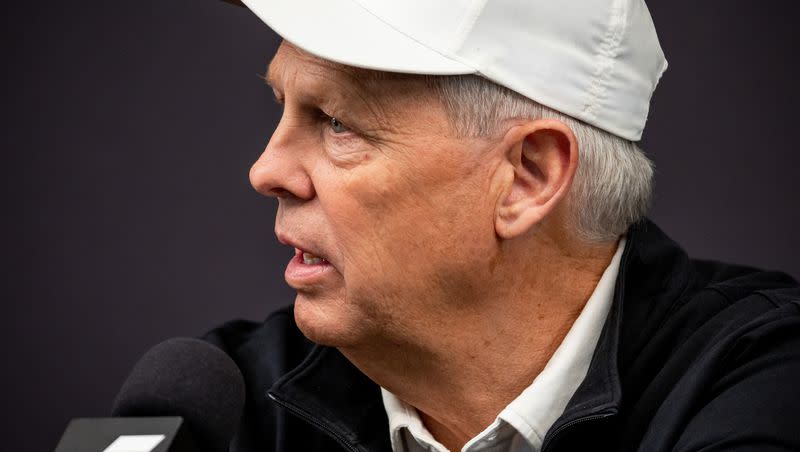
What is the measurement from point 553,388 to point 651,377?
5.7 inches

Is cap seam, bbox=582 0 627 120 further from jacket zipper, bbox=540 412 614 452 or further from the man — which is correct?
jacket zipper, bbox=540 412 614 452

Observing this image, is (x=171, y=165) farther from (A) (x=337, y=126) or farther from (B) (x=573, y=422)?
(B) (x=573, y=422)

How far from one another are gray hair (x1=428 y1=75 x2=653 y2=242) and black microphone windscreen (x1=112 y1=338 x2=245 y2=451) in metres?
0.46

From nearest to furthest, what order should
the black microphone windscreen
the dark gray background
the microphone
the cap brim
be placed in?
1. the microphone
2. the black microphone windscreen
3. the cap brim
4. the dark gray background

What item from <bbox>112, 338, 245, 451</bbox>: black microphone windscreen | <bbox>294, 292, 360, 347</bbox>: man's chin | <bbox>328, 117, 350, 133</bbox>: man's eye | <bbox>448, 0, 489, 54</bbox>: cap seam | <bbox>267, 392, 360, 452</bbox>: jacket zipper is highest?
<bbox>448, 0, 489, 54</bbox>: cap seam

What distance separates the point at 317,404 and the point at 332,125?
471 mm

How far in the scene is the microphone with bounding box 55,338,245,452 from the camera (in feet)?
4.11

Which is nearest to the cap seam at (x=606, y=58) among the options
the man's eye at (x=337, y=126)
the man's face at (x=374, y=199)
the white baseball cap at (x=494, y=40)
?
the white baseball cap at (x=494, y=40)

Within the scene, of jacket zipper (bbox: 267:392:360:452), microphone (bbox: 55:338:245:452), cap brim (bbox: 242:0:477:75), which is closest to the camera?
microphone (bbox: 55:338:245:452)

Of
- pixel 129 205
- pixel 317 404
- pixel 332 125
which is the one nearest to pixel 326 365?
pixel 317 404

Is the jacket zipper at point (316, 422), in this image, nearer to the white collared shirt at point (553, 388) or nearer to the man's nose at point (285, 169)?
the white collared shirt at point (553, 388)

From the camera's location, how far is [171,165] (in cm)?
284

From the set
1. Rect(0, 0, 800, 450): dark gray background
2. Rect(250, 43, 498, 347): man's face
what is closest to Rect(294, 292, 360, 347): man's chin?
Rect(250, 43, 498, 347): man's face

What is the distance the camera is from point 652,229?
1861 millimetres
